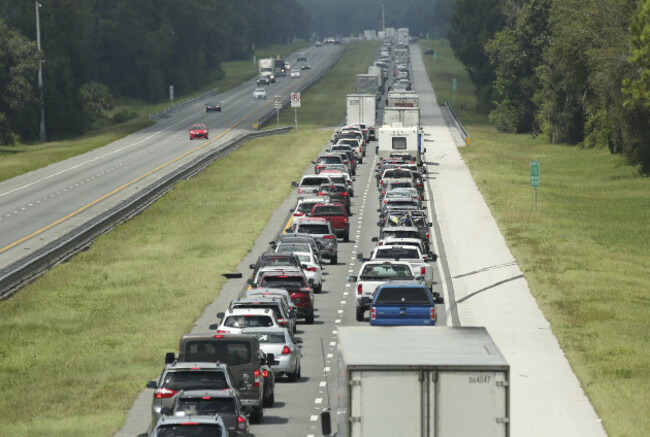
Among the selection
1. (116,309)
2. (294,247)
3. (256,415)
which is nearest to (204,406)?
(256,415)

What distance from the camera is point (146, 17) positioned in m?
185

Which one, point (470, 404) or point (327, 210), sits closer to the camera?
point (470, 404)

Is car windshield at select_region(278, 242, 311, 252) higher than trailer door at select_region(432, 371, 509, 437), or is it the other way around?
trailer door at select_region(432, 371, 509, 437)

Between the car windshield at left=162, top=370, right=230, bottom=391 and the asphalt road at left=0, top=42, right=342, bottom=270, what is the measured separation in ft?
94.7

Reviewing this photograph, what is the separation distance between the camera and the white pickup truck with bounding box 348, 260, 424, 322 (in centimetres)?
3619

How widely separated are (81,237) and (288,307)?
2260 cm

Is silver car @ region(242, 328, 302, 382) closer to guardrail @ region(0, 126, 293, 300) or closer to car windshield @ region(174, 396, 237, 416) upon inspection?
car windshield @ region(174, 396, 237, 416)

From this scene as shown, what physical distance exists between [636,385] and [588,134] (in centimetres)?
8161

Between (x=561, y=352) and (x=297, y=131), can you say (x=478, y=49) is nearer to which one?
(x=297, y=131)

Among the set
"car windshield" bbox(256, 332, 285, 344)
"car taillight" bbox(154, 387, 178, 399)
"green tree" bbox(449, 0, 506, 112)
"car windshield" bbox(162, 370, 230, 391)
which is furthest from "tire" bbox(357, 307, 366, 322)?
"green tree" bbox(449, 0, 506, 112)

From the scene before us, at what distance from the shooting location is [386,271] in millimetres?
37531

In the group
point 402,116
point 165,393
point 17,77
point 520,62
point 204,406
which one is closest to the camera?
point 204,406

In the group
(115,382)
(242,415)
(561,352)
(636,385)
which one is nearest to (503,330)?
(561,352)

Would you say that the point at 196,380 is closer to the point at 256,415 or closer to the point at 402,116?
the point at 256,415
